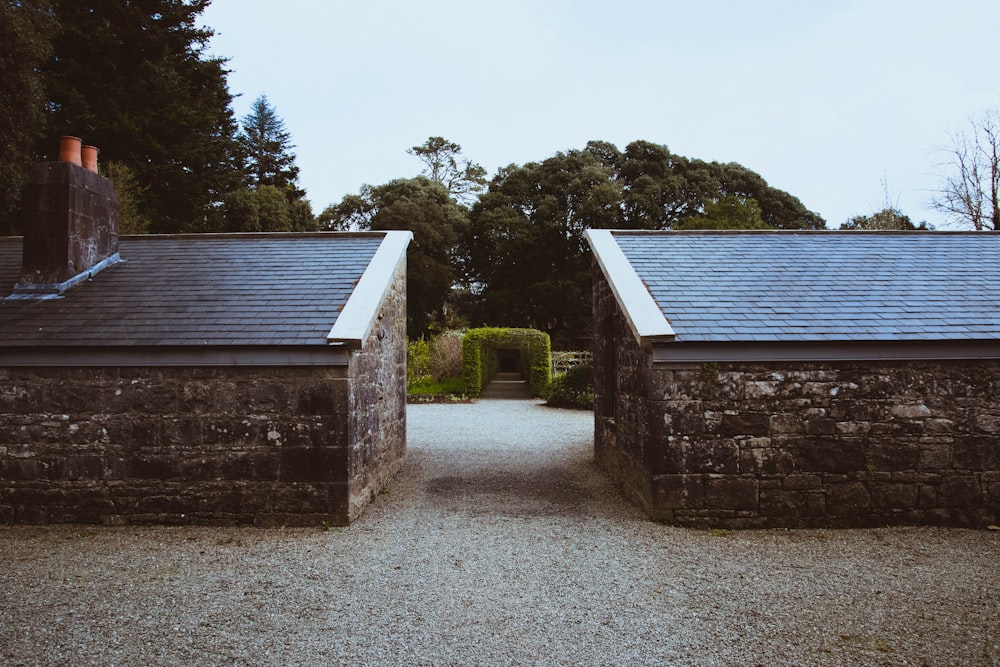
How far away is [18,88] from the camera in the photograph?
13.6 m

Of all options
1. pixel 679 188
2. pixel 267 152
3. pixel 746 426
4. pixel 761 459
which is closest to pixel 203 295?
pixel 746 426

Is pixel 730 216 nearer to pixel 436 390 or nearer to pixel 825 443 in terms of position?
pixel 436 390

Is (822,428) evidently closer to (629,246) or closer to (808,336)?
(808,336)

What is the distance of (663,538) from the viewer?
17.8ft

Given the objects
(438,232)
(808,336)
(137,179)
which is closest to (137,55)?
(137,179)


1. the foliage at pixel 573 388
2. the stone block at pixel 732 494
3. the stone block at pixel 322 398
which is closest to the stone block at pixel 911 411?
the stone block at pixel 732 494

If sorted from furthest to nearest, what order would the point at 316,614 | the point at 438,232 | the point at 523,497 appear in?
the point at 438,232, the point at 523,497, the point at 316,614

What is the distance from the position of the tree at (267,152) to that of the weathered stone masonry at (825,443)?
3214 centimetres

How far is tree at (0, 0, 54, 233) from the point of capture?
42.8ft

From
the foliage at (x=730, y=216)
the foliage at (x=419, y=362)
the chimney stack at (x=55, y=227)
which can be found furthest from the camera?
the foliage at (x=419, y=362)

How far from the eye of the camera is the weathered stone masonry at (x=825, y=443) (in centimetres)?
572

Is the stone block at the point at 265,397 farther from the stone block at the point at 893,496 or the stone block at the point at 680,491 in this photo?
the stone block at the point at 893,496

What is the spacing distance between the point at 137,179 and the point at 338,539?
59.0 ft

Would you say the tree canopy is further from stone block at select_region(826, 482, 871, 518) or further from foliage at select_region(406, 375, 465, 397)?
stone block at select_region(826, 482, 871, 518)
